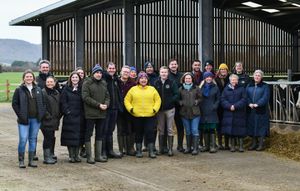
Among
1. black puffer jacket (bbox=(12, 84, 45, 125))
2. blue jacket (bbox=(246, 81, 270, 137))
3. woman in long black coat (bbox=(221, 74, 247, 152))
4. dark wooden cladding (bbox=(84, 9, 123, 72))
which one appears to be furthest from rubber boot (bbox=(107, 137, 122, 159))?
dark wooden cladding (bbox=(84, 9, 123, 72))

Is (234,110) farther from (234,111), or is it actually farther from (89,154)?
(89,154)

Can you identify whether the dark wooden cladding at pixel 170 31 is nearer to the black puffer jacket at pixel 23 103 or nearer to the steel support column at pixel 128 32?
the steel support column at pixel 128 32

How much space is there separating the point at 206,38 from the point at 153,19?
5.60 metres

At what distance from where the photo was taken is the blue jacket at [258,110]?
35.3 feet

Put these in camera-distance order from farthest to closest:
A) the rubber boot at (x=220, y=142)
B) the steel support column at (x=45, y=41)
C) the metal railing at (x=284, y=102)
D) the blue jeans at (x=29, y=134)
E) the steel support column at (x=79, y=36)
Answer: the steel support column at (x=45, y=41)
the steel support column at (x=79, y=36)
the metal railing at (x=284, y=102)
the rubber boot at (x=220, y=142)
the blue jeans at (x=29, y=134)

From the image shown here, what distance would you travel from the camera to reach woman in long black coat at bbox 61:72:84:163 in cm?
955

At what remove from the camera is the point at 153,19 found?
19.1 metres

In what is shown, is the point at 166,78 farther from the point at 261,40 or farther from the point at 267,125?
the point at 261,40

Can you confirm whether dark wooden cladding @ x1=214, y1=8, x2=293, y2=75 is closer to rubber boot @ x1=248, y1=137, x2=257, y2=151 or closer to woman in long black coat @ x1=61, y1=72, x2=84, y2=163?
rubber boot @ x1=248, y1=137, x2=257, y2=151

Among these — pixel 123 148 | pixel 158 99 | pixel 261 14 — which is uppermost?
pixel 261 14

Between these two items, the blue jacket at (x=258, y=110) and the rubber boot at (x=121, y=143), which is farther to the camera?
the blue jacket at (x=258, y=110)

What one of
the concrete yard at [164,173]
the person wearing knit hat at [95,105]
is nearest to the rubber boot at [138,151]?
the concrete yard at [164,173]

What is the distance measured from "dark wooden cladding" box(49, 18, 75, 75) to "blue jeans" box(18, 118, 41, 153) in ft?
37.3

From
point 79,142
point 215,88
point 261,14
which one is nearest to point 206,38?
point 215,88
